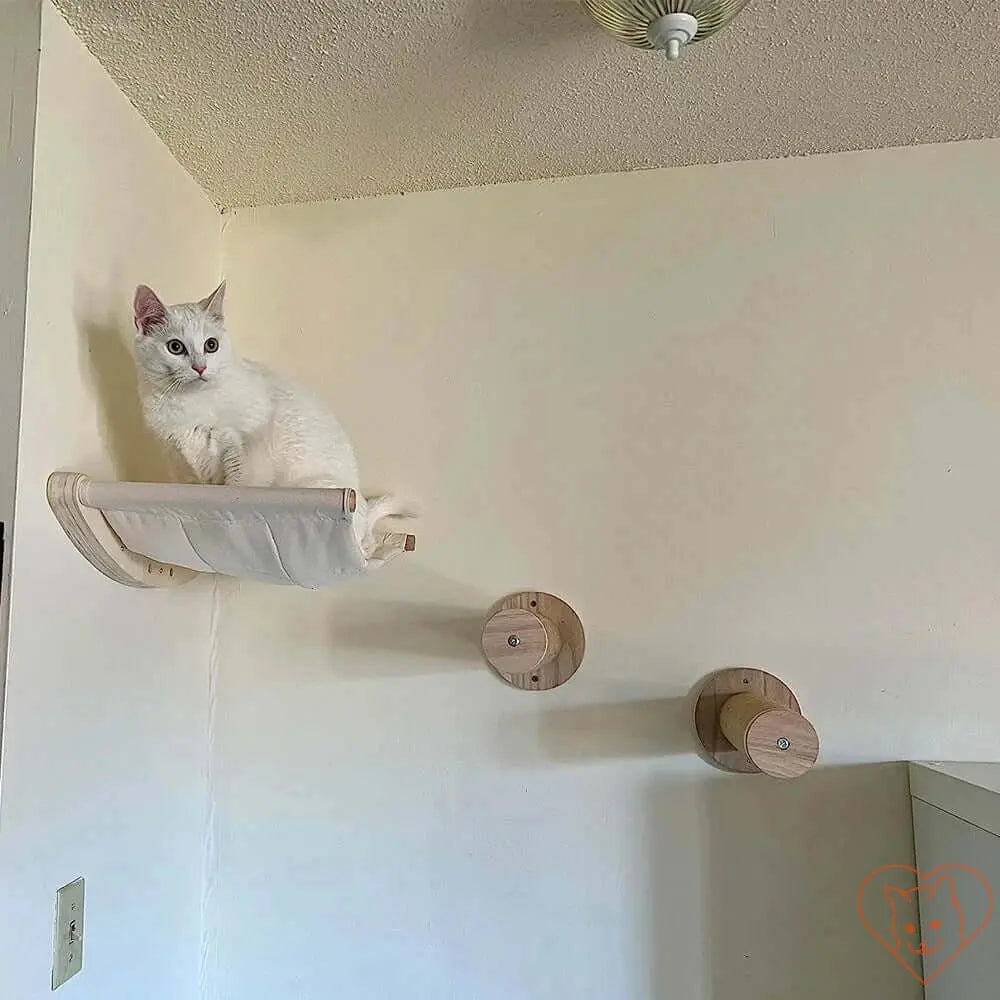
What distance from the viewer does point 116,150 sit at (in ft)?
3.86

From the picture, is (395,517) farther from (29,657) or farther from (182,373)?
(29,657)

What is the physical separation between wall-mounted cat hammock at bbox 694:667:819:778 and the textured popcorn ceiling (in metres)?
0.87

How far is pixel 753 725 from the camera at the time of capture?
1076 mm

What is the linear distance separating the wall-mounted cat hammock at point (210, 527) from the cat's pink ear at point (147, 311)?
0.22 m

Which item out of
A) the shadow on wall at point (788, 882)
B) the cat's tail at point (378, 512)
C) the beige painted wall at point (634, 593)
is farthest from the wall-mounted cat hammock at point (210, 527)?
the shadow on wall at point (788, 882)

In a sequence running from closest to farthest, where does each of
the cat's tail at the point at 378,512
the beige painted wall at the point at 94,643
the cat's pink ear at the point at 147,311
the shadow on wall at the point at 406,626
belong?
the beige painted wall at the point at 94,643 < the cat's pink ear at the point at 147,311 < the cat's tail at the point at 378,512 < the shadow on wall at the point at 406,626

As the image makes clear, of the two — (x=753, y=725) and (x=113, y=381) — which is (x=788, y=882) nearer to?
(x=753, y=725)

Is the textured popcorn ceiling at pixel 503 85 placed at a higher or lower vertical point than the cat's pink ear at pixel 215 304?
higher

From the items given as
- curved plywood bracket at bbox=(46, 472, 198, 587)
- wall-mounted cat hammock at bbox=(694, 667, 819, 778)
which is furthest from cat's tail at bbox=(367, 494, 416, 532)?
wall-mounted cat hammock at bbox=(694, 667, 819, 778)

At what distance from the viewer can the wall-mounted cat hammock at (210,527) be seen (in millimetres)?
960

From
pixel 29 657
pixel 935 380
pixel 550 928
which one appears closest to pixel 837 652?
pixel 935 380

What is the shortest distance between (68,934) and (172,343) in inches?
29.0

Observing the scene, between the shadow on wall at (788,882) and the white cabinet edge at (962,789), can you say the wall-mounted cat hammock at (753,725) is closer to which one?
the shadow on wall at (788,882)

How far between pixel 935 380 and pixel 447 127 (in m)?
0.87
